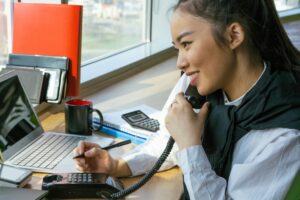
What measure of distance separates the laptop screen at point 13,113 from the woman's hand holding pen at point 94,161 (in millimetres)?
187

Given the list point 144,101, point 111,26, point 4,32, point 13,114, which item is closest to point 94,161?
point 13,114

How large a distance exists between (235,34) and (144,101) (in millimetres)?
931

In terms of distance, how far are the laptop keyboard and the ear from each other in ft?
2.02

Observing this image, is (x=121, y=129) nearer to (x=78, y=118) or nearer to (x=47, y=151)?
(x=78, y=118)

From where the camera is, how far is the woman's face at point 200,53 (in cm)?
115

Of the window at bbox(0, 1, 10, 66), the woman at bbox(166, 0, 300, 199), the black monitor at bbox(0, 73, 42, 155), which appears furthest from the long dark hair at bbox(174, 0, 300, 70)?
the window at bbox(0, 1, 10, 66)

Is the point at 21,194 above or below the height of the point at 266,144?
below

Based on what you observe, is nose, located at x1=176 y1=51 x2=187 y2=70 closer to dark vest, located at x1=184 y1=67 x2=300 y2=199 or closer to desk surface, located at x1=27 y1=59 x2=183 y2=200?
dark vest, located at x1=184 y1=67 x2=300 y2=199

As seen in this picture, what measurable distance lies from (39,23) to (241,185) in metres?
1.07

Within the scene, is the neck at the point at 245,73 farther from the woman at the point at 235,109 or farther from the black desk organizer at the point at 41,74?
the black desk organizer at the point at 41,74

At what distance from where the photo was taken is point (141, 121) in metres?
1.63

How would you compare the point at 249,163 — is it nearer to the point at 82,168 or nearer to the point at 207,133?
the point at 207,133

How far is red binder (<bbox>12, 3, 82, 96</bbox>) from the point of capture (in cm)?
168

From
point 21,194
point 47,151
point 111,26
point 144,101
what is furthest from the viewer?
point 111,26
